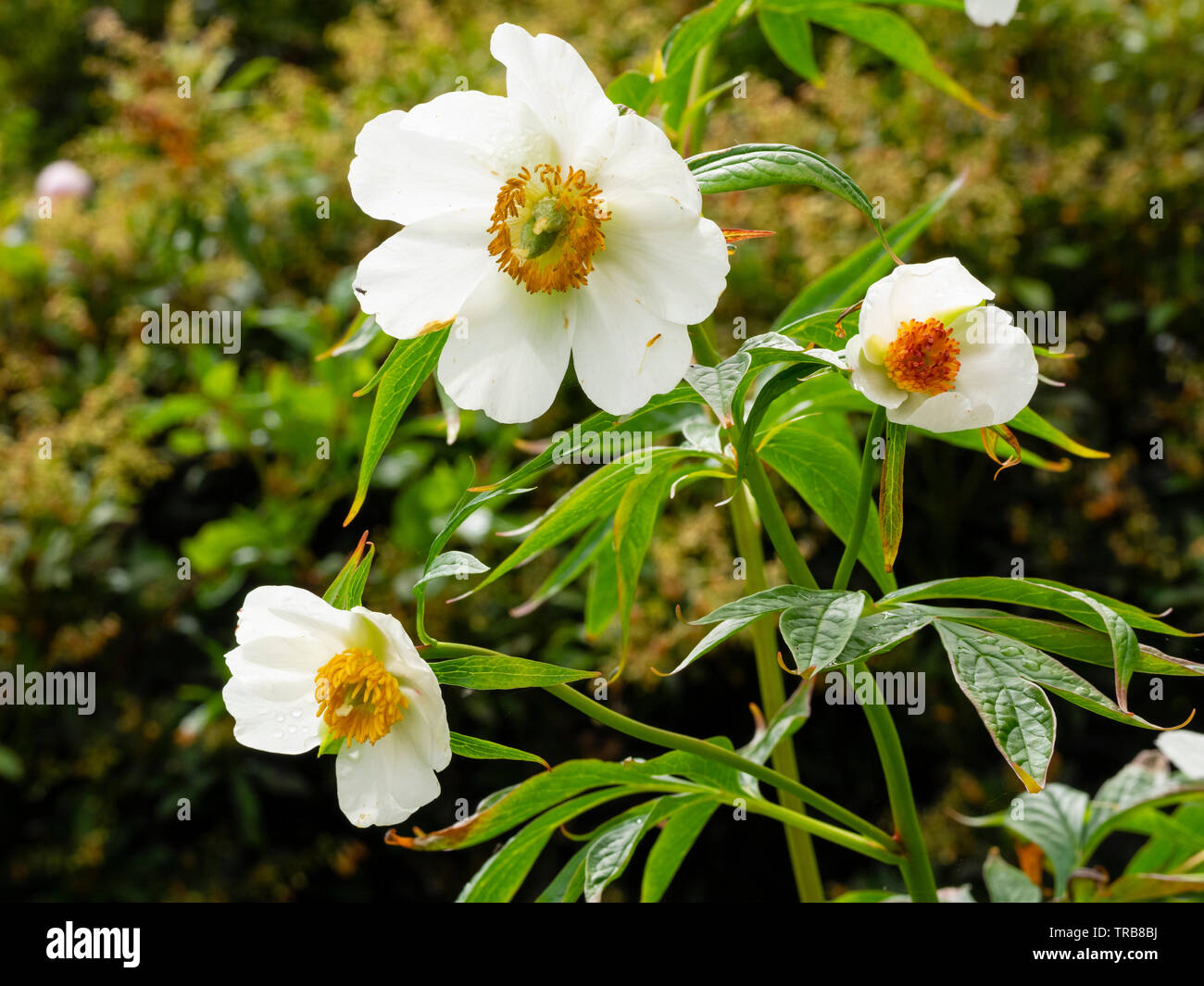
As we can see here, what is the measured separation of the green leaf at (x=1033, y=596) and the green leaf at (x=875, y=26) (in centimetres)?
31

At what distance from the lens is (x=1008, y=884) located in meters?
0.66

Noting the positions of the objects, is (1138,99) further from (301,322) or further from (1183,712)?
(301,322)

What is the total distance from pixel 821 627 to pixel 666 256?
150 millimetres

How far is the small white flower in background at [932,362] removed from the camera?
1.25ft

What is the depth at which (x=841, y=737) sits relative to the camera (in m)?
1.29

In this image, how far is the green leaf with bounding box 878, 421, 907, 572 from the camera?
0.38m

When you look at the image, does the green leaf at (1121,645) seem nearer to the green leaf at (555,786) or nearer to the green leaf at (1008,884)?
the green leaf at (555,786)

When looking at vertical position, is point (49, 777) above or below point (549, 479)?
below

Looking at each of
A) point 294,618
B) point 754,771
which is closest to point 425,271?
point 294,618

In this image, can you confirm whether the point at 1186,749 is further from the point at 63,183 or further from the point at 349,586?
the point at 63,183

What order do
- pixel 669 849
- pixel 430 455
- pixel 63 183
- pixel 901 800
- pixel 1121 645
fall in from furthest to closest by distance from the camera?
1. pixel 63 183
2. pixel 430 455
3. pixel 669 849
4. pixel 901 800
5. pixel 1121 645
